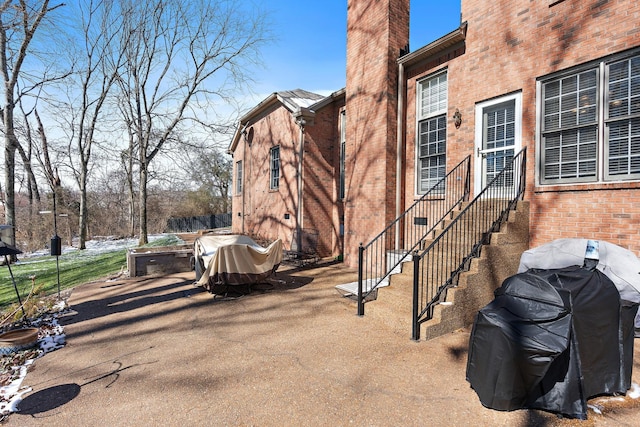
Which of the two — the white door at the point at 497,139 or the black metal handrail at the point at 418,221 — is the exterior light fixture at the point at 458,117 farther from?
the black metal handrail at the point at 418,221

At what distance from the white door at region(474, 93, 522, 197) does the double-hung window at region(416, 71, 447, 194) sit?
0.93 metres

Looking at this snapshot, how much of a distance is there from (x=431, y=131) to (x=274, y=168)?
24.5 feet

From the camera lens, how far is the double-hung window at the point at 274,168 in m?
13.3

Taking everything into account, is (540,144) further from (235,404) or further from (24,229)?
(24,229)

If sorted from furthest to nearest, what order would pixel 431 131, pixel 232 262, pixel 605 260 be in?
pixel 431 131, pixel 232 262, pixel 605 260

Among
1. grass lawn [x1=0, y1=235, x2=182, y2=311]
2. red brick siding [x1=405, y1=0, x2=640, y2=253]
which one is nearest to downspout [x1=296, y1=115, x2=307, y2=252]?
red brick siding [x1=405, y1=0, x2=640, y2=253]

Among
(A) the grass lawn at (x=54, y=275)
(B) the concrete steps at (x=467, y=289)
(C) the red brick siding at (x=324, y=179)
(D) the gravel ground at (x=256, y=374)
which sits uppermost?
(C) the red brick siding at (x=324, y=179)

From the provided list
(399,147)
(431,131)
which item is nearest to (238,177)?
(399,147)

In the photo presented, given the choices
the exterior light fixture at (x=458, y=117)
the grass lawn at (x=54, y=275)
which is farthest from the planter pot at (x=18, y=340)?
the exterior light fixture at (x=458, y=117)

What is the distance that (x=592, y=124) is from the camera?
5.12 metres

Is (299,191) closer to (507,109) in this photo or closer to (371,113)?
(371,113)

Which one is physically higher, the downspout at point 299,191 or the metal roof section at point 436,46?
the metal roof section at point 436,46

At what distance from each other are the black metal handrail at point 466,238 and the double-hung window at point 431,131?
1.64 m

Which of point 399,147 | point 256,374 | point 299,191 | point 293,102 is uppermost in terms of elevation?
point 293,102
